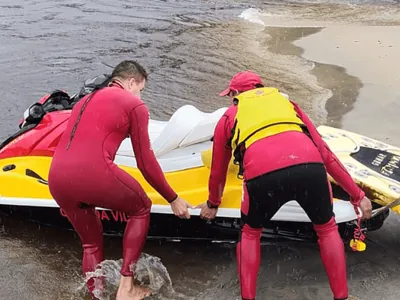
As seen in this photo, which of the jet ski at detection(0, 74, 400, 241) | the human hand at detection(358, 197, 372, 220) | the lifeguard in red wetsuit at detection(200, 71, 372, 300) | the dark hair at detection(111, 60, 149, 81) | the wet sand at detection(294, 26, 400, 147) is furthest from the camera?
the wet sand at detection(294, 26, 400, 147)

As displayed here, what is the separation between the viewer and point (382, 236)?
168 inches

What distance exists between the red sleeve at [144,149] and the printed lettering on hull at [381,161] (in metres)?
1.56

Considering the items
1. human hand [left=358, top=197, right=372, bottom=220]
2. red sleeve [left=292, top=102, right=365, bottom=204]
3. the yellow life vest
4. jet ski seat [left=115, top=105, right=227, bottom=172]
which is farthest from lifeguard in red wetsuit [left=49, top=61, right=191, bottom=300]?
human hand [left=358, top=197, right=372, bottom=220]

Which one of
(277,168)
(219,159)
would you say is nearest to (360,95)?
(219,159)

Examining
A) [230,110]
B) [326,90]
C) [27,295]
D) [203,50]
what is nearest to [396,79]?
[326,90]

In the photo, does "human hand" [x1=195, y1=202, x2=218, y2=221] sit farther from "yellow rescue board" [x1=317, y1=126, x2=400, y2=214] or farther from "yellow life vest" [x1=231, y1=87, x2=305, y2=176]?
"yellow rescue board" [x1=317, y1=126, x2=400, y2=214]

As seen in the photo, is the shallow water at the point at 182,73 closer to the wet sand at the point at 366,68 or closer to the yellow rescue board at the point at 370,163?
the wet sand at the point at 366,68

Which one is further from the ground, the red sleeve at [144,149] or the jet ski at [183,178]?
the red sleeve at [144,149]

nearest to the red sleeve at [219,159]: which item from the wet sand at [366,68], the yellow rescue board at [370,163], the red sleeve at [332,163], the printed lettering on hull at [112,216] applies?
the red sleeve at [332,163]

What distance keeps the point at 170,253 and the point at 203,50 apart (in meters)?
7.55

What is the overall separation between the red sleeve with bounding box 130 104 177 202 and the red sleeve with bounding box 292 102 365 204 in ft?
2.98

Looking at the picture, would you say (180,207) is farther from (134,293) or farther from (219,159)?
(134,293)

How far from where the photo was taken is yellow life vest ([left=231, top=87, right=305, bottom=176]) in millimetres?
3049

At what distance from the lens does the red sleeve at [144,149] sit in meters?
3.27
